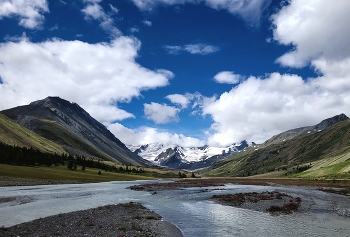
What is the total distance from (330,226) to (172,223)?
64.6 feet

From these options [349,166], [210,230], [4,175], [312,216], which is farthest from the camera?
[349,166]

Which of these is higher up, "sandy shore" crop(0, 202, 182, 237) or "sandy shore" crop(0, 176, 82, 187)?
"sandy shore" crop(0, 176, 82, 187)

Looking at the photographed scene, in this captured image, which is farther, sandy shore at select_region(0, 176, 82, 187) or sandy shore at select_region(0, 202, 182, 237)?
sandy shore at select_region(0, 176, 82, 187)

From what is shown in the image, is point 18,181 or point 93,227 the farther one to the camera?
point 18,181

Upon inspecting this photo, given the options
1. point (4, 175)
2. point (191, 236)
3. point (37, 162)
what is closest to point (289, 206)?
point (191, 236)

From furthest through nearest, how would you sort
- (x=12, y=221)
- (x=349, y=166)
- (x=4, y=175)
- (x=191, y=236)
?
(x=349, y=166), (x=4, y=175), (x=12, y=221), (x=191, y=236)

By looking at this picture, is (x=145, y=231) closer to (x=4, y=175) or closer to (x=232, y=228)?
(x=232, y=228)

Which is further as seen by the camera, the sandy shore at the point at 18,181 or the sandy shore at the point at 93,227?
the sandy shore at the point at 18,181

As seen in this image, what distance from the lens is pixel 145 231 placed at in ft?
93.8

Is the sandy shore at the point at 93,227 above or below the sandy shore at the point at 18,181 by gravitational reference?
below

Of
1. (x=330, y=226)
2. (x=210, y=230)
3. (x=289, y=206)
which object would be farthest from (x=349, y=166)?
(x=210, y=230)

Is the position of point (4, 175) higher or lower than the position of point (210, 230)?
higher

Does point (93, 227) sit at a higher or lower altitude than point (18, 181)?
lower

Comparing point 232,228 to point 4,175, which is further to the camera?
point 4,175
